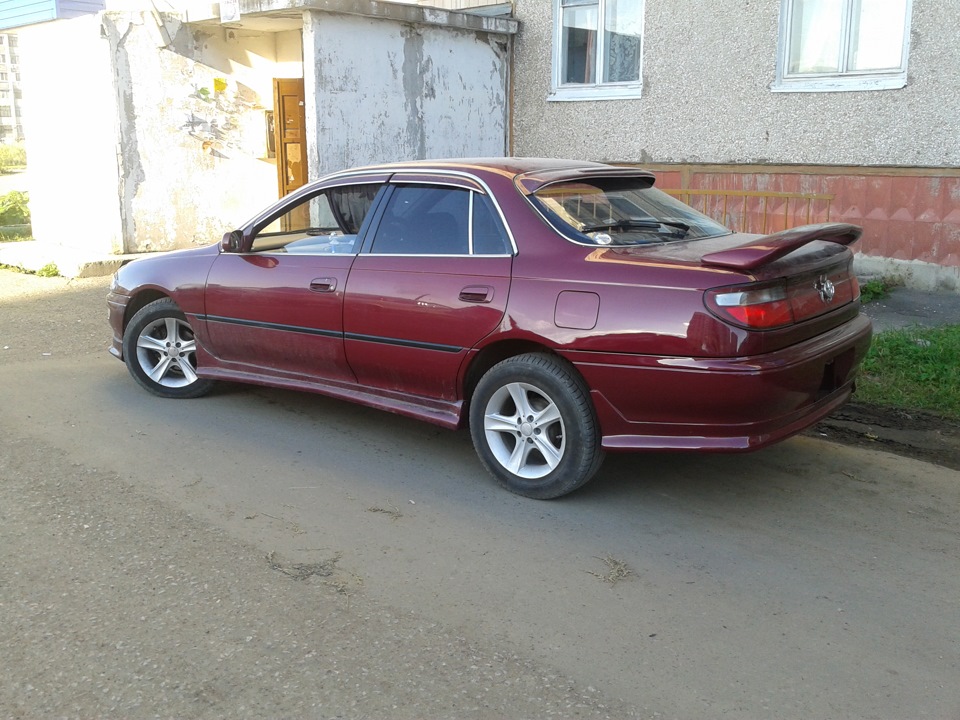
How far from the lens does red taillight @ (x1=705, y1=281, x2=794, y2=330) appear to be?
4117 millimetres

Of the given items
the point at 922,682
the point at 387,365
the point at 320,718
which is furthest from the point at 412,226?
the point at 922,682

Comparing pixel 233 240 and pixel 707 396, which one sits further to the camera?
pixel 233 240

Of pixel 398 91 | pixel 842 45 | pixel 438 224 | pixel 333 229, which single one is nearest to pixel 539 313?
pixel 438 224

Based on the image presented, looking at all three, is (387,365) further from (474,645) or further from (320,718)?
(320,718)

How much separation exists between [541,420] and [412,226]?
1357mm

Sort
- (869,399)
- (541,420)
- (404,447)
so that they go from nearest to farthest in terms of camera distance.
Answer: (541,420) → (404,447) → (869,399)

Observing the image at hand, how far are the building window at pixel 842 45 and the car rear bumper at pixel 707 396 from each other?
18.5 feet

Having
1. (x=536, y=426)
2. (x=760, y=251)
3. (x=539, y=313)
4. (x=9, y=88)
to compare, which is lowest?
(x=536, y=426)

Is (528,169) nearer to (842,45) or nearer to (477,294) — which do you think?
(477,294)

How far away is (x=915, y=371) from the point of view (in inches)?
263

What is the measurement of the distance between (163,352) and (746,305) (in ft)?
13.1

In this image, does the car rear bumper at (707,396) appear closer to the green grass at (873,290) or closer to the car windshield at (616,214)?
the car windshield at (616,214)

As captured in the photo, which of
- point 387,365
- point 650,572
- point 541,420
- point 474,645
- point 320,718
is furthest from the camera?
point 387,365

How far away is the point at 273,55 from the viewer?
Answer: 1305 centimetres
